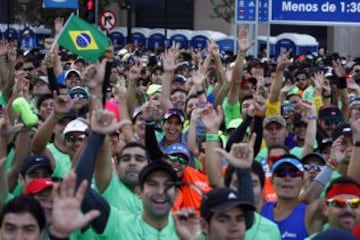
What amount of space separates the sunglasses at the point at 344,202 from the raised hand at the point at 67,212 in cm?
214

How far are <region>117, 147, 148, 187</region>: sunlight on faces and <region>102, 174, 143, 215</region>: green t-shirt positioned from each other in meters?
0.23

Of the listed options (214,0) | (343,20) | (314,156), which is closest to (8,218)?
(314,156)

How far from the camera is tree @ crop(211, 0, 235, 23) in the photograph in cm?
5334

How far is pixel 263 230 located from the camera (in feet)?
25.1

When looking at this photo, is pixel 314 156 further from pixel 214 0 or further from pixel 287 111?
pixel 214 0

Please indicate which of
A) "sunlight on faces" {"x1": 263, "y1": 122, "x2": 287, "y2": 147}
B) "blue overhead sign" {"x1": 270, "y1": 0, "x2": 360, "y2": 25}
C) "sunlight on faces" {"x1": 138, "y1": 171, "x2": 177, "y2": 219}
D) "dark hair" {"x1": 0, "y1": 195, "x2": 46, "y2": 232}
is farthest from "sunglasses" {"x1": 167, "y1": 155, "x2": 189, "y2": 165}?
"blue overhead sign" {"x1": 270, "y1": 0, "x2": 360, "y2": 25}

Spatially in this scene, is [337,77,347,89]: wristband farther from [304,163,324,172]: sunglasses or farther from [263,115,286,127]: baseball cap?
[304,163,324,172]: sunglasses

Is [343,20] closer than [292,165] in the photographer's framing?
No

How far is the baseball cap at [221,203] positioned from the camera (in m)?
6.62

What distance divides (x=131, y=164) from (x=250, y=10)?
1615 centimetres

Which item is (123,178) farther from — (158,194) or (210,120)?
(158,194)

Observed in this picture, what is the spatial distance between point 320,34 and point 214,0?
6291mm

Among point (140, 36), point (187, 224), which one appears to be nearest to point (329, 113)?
point (187, 224)

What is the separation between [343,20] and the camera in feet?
80.7
